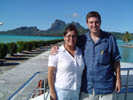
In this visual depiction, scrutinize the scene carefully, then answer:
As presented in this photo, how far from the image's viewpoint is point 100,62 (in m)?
1.83

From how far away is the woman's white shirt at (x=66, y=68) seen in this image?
5.82 ft

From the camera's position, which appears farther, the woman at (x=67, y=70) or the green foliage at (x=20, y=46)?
the green foliage at (x=20, y=46)

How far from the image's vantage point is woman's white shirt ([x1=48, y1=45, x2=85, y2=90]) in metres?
1.78

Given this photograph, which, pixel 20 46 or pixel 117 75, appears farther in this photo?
pixel 20 46

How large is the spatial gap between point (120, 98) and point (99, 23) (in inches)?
66.2

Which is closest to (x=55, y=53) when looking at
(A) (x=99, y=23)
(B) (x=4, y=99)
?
(A) (x=99, y=23)

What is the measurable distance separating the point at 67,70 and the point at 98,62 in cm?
34

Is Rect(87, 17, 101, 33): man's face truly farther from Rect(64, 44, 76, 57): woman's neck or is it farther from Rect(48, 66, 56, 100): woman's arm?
Rect(48, 66, 56, 100): woman's arm

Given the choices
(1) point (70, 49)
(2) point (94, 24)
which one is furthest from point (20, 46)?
(2) point (94, 24)

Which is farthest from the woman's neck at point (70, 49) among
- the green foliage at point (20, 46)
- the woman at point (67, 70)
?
the green foliage at point (20, 46)

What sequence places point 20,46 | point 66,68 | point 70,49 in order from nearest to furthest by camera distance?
point 66,68
point 70,49
point 20,46

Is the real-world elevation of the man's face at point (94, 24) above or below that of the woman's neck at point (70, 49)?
above

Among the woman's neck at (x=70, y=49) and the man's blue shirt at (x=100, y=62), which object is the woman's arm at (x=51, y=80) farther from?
the man's blue shirt at (x=100, y=62)

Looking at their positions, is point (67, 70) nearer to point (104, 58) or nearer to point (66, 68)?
point (66, 68)
